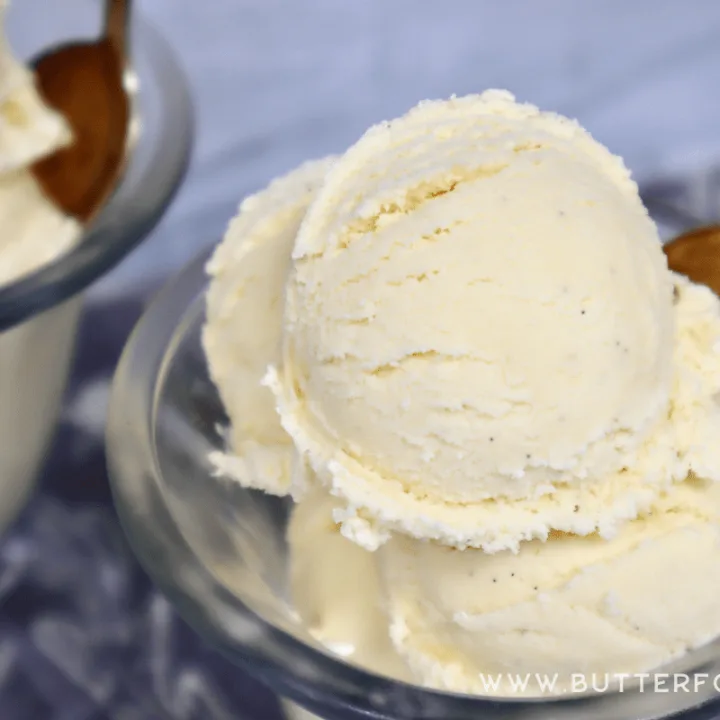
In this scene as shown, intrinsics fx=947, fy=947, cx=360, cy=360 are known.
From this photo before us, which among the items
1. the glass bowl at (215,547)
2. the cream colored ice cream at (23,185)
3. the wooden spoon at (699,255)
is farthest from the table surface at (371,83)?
the wooden spoon at (699,255)

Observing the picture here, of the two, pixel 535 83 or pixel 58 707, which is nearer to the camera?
pixel 58 707

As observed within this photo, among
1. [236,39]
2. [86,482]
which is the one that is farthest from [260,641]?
[236,39]

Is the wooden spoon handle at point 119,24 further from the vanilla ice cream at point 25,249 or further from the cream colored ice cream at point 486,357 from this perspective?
the cream colored ice cream at point 486,357

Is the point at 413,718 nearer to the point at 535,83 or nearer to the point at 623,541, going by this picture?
the point at 623,541

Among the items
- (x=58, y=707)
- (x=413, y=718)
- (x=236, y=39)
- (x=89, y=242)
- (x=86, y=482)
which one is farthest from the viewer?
(x=236, y=39)

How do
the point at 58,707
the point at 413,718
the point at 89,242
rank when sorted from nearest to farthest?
1. the point at 413,718
2. the point at 89,242
3. the point at 58,707

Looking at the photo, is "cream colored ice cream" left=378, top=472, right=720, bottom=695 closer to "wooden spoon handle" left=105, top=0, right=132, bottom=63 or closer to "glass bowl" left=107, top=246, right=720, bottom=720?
"glass bowl" left=107, top=246, right=720, bottom=720

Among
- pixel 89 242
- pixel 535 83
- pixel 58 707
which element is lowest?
pixel 58 707
